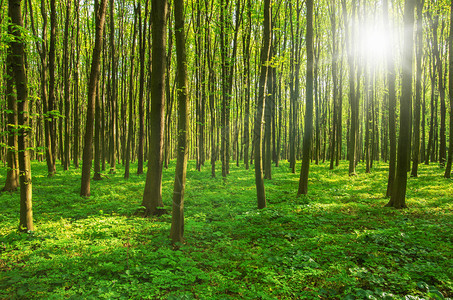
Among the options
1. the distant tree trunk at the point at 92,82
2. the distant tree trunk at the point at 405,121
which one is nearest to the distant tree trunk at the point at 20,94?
the distant tree trunk at the point at 92,82

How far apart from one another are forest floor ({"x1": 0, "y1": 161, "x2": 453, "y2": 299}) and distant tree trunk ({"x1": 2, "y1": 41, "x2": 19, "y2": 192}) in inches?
58.7

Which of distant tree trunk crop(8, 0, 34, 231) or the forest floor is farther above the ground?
distant tree trunk crop(8, 0, 34, 231)

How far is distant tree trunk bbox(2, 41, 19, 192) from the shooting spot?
485 centimetres

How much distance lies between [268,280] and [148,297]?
6.41 ft

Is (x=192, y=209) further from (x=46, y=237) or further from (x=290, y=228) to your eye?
(x=46, y=237)

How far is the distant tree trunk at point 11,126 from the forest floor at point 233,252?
149 centimetres

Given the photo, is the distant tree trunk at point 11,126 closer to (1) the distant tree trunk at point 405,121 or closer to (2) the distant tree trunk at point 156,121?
(2) the distant tree trunk at point 156,121

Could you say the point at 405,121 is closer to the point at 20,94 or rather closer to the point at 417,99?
the point at 417,99

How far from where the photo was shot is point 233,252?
500 centimetres

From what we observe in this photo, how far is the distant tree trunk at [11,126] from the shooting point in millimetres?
4845

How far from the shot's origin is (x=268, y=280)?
3836mm

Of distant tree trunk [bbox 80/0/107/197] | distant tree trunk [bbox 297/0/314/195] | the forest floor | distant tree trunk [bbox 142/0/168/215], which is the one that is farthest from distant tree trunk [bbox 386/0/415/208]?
distant tree trunk [bbox 80/0/107/197]

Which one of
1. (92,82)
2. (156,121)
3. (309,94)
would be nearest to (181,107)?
(156,121)

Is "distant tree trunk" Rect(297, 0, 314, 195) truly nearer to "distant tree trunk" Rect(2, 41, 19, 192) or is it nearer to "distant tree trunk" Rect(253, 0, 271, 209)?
"distant tree trunk" Rect(253, 0, 271, 209)
